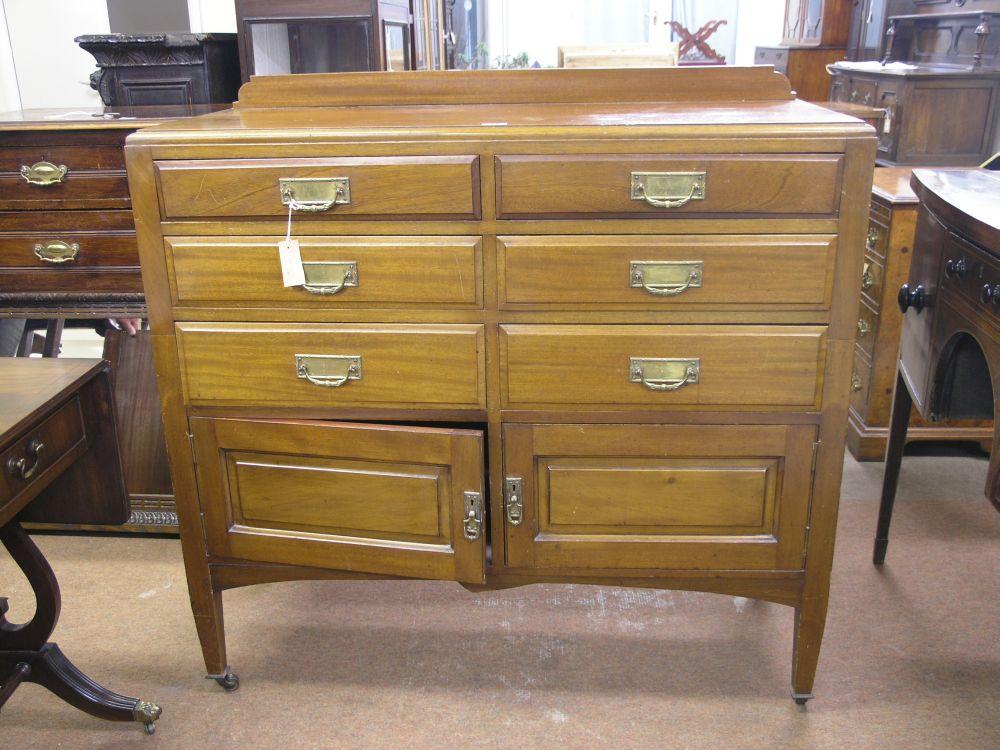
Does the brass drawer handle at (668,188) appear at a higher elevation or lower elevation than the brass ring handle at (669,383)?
higher

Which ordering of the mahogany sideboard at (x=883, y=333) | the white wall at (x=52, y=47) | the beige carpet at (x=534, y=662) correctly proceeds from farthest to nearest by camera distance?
the white wall at (x=52, y=47) < the mahogany sideboard at (x=883, y=333) < the beige carpet at (x=534, y=662)

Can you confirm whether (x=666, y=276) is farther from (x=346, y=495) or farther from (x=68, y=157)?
(x=68, y=157)

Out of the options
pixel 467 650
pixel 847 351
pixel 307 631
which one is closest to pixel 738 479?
pixel 847 351

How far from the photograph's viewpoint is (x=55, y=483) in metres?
1.91

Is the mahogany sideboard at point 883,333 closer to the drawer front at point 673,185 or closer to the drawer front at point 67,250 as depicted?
the drawer front at point 673,185

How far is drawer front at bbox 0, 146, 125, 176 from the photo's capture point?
90.6 inches

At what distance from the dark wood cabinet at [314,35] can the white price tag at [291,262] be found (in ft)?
4.77

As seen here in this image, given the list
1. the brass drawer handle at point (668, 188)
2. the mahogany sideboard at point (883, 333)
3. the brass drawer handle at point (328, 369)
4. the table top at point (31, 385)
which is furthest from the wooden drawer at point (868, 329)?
the table top at point (31, 385)

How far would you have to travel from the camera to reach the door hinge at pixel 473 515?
1730mm

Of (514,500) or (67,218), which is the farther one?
(67,218)

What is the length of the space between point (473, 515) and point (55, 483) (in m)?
0.89

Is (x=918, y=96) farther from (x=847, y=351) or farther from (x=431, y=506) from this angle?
(x=431, y=506)

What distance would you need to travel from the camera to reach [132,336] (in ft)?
8.87

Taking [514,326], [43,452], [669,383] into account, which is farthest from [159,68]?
[669,383]
